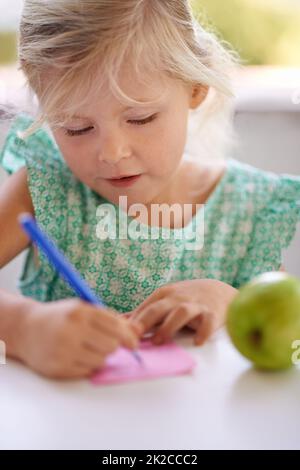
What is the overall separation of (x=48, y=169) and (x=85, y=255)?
160mm

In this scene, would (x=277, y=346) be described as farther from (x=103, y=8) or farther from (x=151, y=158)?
(x=103, y=8)

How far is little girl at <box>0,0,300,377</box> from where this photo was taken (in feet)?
2.51

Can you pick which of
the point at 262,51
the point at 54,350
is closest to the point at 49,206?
the point at 54,350

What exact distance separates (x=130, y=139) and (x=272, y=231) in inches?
14.4

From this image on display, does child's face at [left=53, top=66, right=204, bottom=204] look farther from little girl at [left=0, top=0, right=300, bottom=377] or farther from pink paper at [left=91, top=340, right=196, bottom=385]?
pink paper at [left=91, top=340, right=196, bottom=385]

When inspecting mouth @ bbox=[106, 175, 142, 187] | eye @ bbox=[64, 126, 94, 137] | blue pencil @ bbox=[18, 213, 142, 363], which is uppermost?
eye @ bbox=[64, 126, 94, 137]

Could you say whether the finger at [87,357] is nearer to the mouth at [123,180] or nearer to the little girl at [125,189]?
the little girl at [125,189]

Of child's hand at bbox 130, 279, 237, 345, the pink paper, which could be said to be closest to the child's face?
child's hand at bbox 130, 279, 237, 345

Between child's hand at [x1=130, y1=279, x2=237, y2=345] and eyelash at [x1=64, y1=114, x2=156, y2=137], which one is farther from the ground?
eyelash at [x1=64, y1=114, x2=156, y2=137]

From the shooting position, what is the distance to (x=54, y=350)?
666mm

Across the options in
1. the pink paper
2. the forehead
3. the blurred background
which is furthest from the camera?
the blurred background

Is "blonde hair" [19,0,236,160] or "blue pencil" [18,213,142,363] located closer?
"blue pencil" [18,213,142,363]

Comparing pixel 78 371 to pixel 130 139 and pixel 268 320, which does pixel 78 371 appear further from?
pixel 130 139

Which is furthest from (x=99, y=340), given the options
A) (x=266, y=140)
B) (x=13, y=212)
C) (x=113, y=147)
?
(x=266, y=140)
